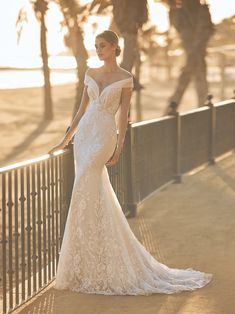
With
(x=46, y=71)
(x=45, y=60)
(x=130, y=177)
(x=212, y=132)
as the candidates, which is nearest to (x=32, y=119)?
(x=46, y=71)

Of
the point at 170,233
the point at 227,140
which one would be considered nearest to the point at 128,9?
the point at 227,140

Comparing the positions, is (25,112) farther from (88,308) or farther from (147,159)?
(88,308)

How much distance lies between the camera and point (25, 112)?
50.8m

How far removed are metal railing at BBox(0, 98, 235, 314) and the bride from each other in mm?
263

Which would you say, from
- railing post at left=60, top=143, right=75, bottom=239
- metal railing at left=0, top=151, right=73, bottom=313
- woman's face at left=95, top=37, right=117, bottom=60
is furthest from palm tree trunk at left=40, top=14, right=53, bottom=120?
woman's face at left=95, top=37, right=117, bottom=60

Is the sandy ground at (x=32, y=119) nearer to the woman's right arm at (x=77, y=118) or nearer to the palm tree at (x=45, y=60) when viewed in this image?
the palm tree at (x=45, y=60)

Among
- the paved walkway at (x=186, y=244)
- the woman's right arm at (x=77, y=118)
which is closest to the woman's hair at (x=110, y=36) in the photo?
the woman's right arm at (x=77, y=118)

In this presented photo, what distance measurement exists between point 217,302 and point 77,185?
143cm

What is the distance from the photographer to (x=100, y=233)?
841cm

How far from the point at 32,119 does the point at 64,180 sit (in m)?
37.6

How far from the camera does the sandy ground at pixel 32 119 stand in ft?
102

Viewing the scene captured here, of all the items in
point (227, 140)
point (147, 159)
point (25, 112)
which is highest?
point (147, 159)

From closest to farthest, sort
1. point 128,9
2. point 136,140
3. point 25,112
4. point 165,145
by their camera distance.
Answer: point 136,140, point 165,145, point 128,9, point 25,112

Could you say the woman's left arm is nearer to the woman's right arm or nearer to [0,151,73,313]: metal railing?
the woman's right arm
